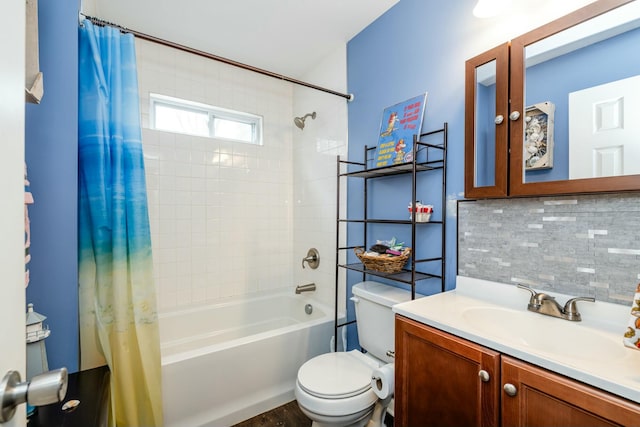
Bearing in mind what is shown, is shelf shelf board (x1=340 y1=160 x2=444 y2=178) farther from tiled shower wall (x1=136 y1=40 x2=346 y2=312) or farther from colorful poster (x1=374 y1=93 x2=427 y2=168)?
tiled shower wall (x1=136 y1=40 x2=346 y2=312)

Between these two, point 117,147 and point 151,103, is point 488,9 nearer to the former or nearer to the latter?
point 117,147

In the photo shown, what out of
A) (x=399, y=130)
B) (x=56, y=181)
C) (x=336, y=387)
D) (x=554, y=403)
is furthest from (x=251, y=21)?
(x=554, y=403)

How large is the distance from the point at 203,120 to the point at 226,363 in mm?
1944

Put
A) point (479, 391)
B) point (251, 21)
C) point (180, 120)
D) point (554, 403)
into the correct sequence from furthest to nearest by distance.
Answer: point (180, 120), point (251, 21), point (479, 391), point (554, 403)

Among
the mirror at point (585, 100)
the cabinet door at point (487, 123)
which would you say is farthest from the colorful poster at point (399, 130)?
the mirror at point (585, 100)

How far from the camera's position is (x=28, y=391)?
409mm

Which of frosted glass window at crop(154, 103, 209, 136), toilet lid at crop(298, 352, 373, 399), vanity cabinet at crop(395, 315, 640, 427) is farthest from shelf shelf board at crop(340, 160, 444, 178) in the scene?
frosted glass window at crop(154, 103, 209, 136)

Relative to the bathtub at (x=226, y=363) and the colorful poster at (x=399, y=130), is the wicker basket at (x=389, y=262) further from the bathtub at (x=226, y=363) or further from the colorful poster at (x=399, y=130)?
the bathtub at (x=226, y=363)

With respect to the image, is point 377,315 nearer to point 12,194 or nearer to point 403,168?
point 403,168

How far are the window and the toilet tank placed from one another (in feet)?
5.83

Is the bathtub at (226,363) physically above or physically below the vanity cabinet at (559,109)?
below

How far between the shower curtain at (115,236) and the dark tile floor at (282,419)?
594 millimetres

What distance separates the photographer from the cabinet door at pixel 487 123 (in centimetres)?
119

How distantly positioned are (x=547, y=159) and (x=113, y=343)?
1.99 meters
